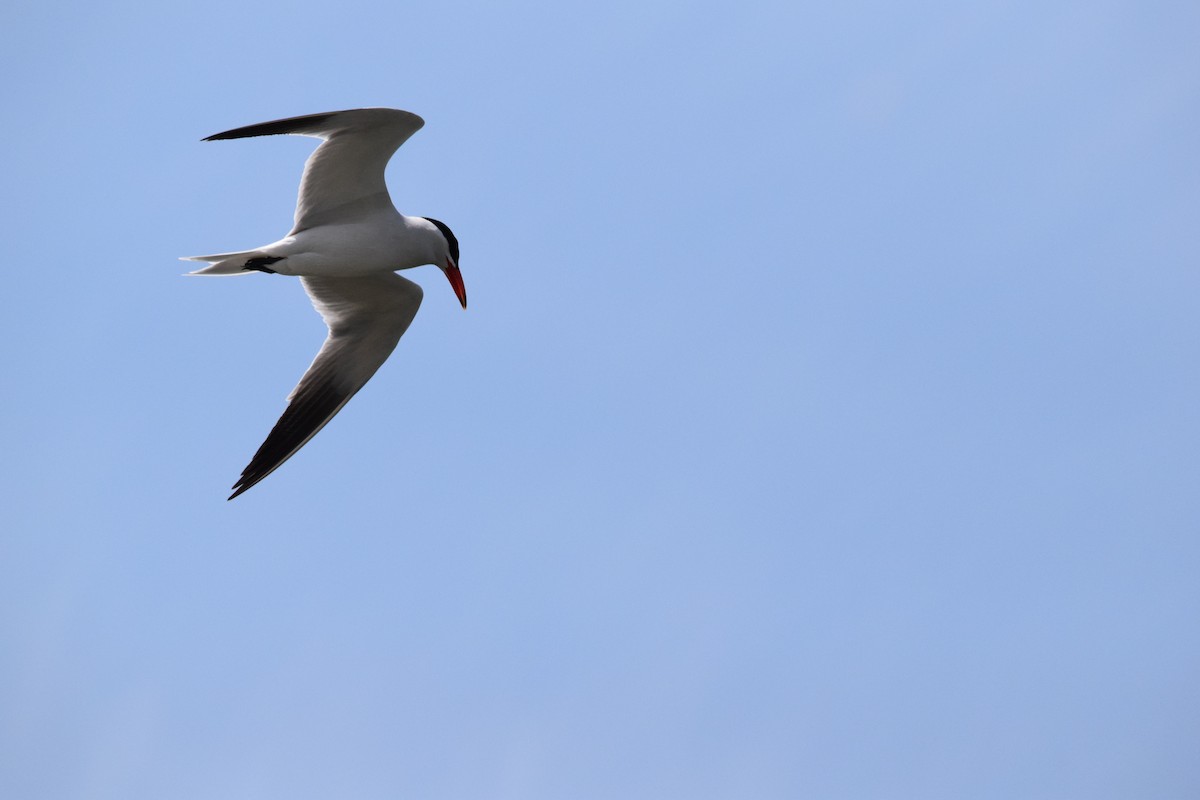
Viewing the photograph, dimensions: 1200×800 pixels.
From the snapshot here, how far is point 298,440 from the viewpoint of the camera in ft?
41.2

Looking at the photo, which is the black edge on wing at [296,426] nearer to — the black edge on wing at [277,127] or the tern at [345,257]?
the tern at [345,257]

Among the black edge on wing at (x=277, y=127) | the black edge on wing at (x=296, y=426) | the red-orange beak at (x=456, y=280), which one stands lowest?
the black edge on wing at (x=296, y=426)

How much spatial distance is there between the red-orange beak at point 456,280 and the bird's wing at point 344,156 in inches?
35.7

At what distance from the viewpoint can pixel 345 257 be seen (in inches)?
471

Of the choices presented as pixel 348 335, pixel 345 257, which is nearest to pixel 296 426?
pixel 348 335

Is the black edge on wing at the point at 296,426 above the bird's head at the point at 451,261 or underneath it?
underneath

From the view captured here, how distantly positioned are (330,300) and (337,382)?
814 mm

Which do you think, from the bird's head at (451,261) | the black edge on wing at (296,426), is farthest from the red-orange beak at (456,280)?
the black edge on wing at (296,426)

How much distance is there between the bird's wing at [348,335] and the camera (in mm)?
12906

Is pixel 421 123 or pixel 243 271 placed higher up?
pixel 421 123

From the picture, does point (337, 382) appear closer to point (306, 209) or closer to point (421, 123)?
point (306, 209)

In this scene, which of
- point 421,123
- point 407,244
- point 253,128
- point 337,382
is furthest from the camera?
point 337,382

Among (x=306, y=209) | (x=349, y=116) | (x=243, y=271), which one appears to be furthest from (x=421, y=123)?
(x=243, y=271)

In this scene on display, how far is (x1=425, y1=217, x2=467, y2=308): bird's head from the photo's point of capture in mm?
12617
